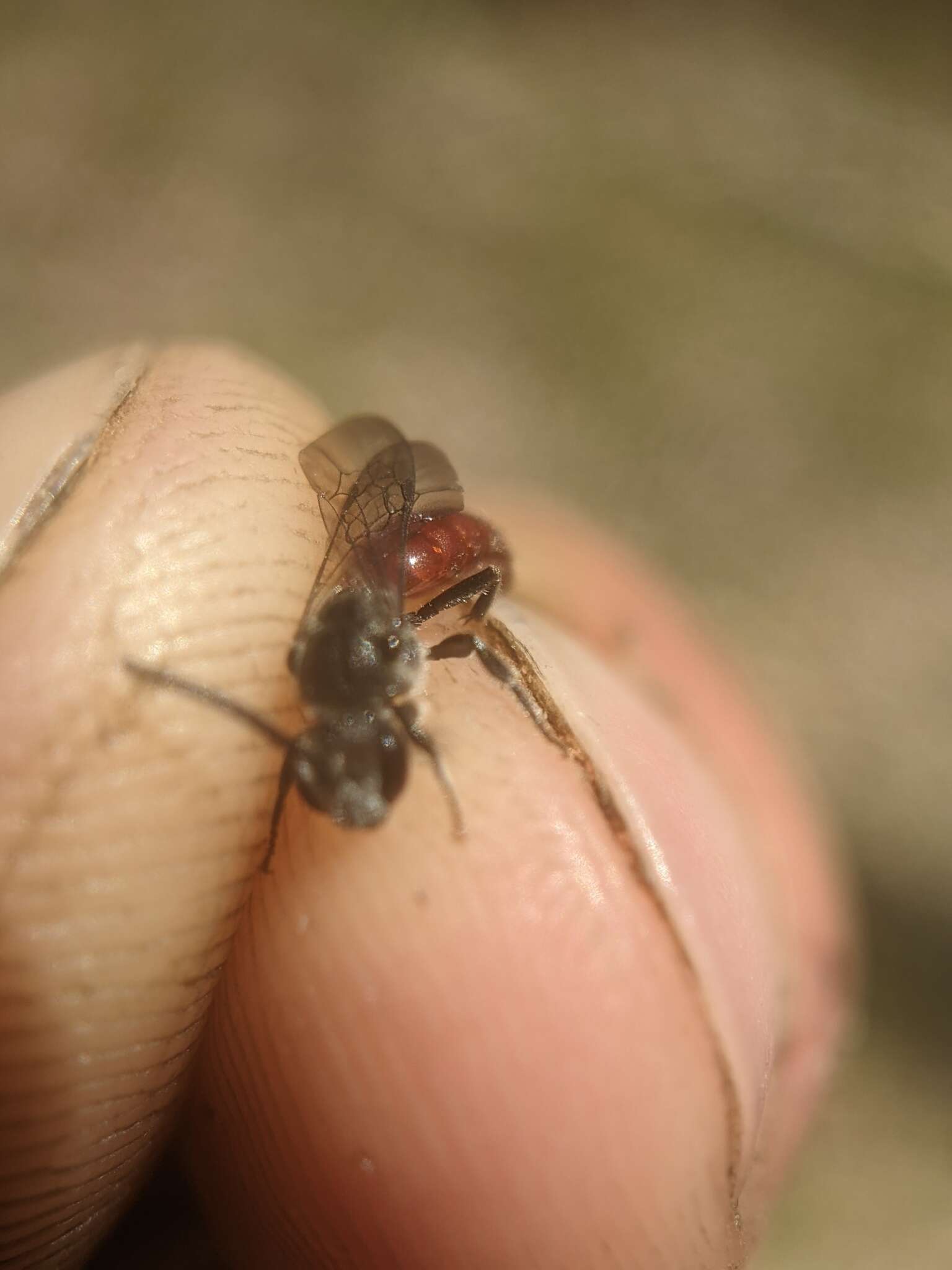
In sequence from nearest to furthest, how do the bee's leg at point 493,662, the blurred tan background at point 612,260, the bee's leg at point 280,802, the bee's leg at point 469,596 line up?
the bee's leg at point 280,802 < the bee's leg at point 493,662 < the bee's leg at point 469,596 < the blurred tan background at point 612,260

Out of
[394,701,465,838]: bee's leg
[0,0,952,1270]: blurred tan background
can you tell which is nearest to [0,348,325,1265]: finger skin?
[394,701,465,838]: bee's leg

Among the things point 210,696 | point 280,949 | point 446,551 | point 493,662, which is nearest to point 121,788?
point 210,696

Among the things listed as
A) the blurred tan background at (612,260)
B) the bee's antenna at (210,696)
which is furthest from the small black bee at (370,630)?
the blurred tan background at (612,260)

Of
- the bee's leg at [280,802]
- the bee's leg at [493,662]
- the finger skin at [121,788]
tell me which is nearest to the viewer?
the finger skin at [121,788]

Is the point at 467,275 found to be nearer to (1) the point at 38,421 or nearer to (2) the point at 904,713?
(2) the point at 904,713

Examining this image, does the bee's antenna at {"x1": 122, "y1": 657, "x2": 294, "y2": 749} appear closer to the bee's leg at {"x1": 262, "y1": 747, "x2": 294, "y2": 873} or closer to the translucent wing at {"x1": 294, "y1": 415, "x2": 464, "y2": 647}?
the bee's leg at {"x1": 262, "y1": 747, "x2": 294, "y2": 873}

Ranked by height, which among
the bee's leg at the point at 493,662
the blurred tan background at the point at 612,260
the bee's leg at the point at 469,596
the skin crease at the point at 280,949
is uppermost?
the blurred tan background at the point at 612,260

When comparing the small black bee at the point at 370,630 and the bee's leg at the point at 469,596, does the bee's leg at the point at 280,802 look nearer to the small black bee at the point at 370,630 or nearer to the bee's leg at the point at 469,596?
the small black bee at the point at 370,630
